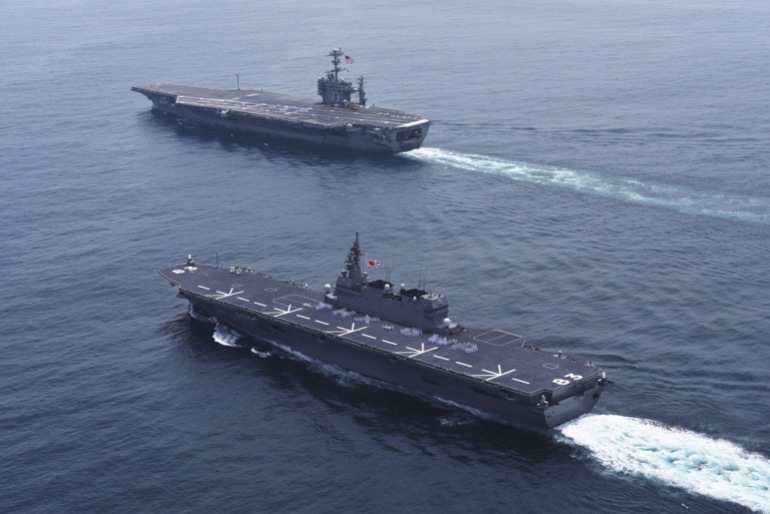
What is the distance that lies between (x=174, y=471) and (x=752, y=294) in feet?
186

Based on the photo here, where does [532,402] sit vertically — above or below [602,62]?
below

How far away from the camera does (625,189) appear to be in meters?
114

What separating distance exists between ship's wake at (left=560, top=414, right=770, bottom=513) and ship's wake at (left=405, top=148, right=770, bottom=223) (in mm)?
46938

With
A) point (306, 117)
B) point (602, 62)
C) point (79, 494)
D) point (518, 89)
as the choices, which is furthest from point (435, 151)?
point (79, 494)

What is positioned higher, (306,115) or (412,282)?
(306,115)

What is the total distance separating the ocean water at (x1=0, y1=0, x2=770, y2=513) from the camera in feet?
202

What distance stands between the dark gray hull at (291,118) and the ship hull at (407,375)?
58121 millimetres

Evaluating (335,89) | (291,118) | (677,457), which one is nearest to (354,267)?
(677,457)

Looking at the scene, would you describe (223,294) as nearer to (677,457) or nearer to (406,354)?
(406,354)

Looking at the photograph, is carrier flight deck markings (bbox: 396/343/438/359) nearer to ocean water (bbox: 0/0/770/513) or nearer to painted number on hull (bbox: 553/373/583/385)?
ocean water (bbox: 0/0/770/513)

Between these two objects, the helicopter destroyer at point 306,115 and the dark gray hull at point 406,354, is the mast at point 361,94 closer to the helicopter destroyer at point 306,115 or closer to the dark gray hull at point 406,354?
the helicopter destroyer at point 306,115

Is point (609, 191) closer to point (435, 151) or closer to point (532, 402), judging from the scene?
point (435, 151)

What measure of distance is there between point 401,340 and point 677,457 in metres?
24.8

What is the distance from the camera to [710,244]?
97750mm
